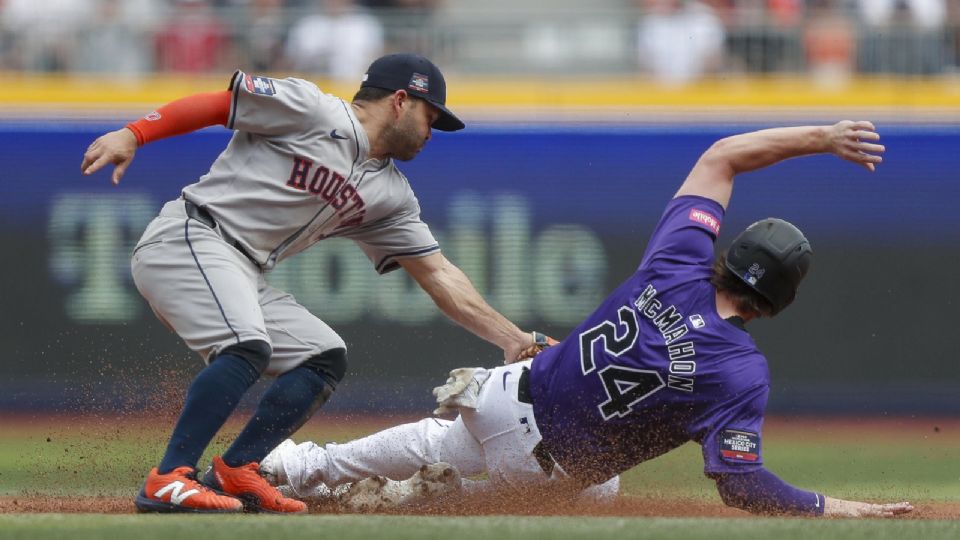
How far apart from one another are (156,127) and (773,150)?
7.61 feet

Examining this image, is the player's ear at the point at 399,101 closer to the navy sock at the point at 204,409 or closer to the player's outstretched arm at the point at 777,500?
the navy sock at the point at 204,409

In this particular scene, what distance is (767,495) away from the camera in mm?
4895

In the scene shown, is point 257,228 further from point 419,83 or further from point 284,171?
point 419,83

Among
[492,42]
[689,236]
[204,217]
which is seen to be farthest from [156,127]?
[492,42]

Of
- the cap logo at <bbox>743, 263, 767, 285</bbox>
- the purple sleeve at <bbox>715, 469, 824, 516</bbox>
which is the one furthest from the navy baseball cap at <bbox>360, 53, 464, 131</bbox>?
the purple sleeve at <bbox>715, 469, 824, 516</bbox>

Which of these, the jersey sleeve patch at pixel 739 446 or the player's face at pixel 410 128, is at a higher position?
the player's face at pixel 410 128

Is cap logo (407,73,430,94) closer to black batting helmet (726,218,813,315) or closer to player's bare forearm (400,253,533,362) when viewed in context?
player's bare forearm (400,253,533,362)

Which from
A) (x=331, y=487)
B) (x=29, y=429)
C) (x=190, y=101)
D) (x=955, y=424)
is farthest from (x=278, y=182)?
(x=955, y=424)

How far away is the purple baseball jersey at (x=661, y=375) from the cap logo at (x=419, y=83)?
1.08m

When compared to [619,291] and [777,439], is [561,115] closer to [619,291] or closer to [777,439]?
[777,439]

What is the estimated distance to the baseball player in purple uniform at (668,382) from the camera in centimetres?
501

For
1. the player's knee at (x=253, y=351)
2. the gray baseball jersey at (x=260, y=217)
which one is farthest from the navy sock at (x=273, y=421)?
the player's knee at (x=253, y=351)

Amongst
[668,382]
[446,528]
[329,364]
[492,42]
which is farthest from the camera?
[492,42]

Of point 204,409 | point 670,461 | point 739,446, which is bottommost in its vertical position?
point 670,461
